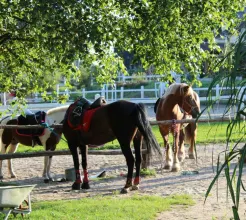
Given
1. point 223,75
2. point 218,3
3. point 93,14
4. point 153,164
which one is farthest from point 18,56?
point 223,75

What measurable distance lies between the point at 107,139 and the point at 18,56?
6.80 feet

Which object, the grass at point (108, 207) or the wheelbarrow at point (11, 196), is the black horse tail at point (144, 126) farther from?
the wheelbarrow at point (11, 196)

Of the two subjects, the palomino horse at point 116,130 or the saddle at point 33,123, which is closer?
the palomino horse at point 116,130

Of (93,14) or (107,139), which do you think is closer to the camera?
(93,14)

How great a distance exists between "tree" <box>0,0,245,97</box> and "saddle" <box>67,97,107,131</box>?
792mm

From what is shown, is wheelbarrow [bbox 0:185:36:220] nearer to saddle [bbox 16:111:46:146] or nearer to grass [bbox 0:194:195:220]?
grass [bbox 0:194:195:220]

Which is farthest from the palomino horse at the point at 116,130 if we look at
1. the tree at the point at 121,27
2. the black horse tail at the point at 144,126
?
the tree at the point at 121,27

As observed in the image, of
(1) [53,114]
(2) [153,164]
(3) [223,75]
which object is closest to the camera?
(3) [223,75]

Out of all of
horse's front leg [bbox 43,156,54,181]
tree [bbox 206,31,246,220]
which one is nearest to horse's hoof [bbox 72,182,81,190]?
horse's front leg [bbox 43,156,54,181]

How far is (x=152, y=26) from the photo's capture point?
585 cm

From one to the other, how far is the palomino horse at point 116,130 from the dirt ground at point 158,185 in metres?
0.41

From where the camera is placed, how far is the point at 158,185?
27.3 feet

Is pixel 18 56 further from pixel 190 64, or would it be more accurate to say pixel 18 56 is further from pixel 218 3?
pixel 218 3

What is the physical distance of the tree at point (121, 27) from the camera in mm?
5387
